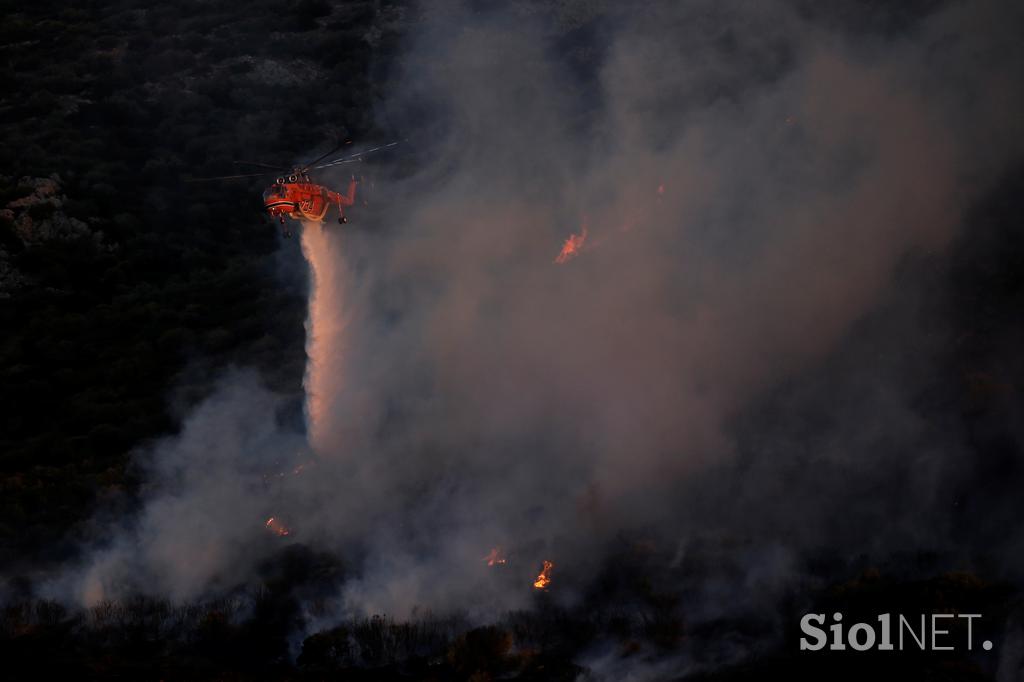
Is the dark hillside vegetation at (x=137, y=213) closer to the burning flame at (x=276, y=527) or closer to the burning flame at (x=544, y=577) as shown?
the burning flame at (x=276, y=527)

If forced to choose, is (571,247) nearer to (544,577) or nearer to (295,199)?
(295,199)

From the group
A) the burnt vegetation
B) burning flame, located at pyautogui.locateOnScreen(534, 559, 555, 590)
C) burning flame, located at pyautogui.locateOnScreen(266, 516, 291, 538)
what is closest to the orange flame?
burning flame, located at pyautogui.locateOnScreen(534, 559, 555, 590)

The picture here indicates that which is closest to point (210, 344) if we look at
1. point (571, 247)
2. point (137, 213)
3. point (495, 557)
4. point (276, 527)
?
point (137, 213)

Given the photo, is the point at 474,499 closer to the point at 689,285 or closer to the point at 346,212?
the point at 689,285

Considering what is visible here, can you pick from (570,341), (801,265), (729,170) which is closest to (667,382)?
(570,341)

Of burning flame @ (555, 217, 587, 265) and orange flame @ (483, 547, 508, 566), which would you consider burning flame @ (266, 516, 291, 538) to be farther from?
burning flame @ (555, 217, 587, 265)

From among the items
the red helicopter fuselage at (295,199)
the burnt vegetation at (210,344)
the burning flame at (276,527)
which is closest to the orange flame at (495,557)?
the burnt vegetation at (210,344)
